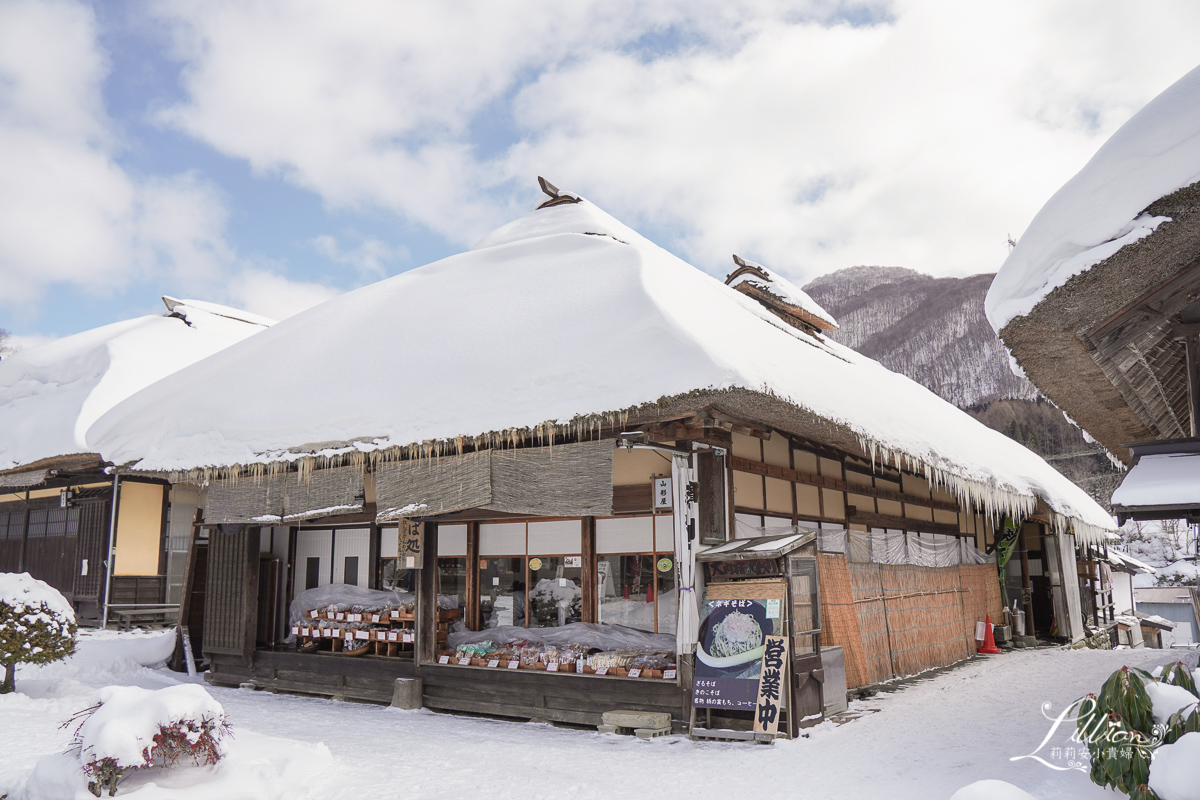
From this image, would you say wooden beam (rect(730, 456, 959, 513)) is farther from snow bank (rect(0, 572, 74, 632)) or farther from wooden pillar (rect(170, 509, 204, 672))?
wooden pillar (rect(170, 509, 204, 672))

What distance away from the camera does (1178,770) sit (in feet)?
11.2

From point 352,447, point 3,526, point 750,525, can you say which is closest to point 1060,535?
point 750,525

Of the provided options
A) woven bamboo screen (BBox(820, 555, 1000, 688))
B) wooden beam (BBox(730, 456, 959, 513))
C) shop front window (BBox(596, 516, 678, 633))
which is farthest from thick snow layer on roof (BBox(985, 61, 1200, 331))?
woven bamboo screen (BBox(820, 555, 1000, 688))

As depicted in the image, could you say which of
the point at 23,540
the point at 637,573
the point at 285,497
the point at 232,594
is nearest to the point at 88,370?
the point at 23,540

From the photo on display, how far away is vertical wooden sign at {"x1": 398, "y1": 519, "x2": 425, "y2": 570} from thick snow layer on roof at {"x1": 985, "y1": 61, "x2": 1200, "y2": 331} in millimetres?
6351

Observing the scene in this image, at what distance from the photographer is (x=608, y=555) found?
27.0 ft

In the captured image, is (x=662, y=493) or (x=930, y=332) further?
(x=930, y=332)

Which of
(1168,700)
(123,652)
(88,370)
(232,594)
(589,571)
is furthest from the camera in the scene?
(88,370)

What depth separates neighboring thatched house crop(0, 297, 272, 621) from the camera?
536 inches

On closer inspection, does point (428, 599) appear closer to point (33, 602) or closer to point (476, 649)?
point (476, 649)

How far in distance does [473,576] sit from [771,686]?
12.2ft

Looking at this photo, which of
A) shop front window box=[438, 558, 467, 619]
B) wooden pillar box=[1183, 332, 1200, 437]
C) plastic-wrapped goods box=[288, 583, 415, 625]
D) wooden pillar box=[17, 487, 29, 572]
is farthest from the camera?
wooden pillar box=[17, 487, 29, 572]

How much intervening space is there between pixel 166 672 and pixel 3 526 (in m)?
7.66

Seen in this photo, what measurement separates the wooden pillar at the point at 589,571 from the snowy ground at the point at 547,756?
1167 mm
